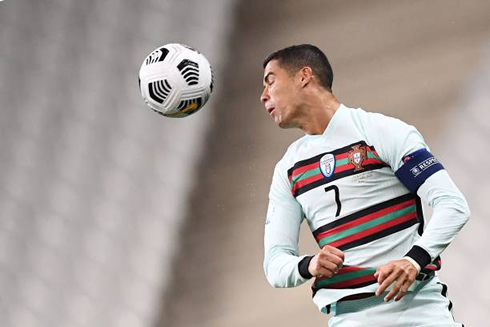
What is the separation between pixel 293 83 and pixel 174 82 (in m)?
0.50

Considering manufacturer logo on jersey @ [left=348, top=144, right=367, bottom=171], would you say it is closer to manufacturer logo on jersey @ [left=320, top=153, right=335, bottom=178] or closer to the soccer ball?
manufacturer logo on jersey @ [left=320, top=153, right=335, bottom=178]

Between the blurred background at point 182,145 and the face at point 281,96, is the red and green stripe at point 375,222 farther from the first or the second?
the blurred background at point 182,145

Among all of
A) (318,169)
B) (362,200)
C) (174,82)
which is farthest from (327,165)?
(174,82)

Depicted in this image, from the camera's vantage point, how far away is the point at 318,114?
7.99 ft

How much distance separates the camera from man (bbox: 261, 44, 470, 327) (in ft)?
6.93

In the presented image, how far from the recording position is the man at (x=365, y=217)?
2113mm

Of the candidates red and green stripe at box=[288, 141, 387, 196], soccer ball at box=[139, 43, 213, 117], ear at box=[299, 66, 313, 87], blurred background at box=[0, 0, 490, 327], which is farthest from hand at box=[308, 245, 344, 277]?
blurred background at box=[0, 0, 490, 327]

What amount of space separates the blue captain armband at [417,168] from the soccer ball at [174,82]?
0.92m

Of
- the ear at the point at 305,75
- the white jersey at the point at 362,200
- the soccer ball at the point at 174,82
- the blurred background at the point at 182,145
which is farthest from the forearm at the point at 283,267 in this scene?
the blurred background at the point at 182,145

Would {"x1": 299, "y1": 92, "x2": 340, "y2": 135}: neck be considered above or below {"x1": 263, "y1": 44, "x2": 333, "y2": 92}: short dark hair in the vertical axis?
below

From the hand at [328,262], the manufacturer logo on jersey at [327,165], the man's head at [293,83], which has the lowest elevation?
the hand at [328,262]

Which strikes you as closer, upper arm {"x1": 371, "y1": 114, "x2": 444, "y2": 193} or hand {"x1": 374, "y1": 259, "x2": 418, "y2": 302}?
hand {"x1": 374, "y1": 259, "x2": 418, "y2": 302}

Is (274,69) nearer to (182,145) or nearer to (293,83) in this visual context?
(293,83)

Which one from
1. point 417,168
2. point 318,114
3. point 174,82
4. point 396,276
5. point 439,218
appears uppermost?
point 174,82
